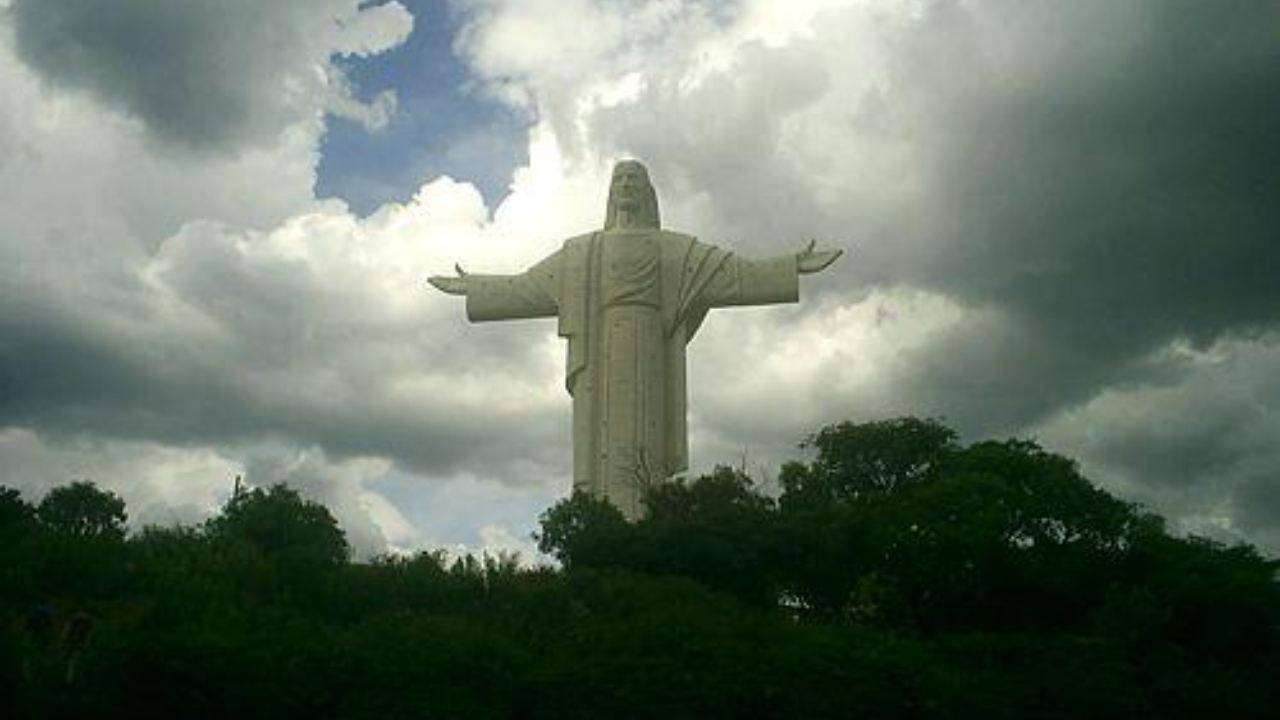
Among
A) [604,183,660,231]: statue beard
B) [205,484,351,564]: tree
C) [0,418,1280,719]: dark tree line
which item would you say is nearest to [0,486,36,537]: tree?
[0,418,1280,719]: dark tree line

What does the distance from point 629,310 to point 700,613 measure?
1250 centimetres

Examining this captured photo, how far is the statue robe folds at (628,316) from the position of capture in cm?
3195

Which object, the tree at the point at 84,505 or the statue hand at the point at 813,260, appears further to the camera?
the tree at the point at 84,505

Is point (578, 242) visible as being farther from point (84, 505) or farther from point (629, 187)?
point (84, 505)

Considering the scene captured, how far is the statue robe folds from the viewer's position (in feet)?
105

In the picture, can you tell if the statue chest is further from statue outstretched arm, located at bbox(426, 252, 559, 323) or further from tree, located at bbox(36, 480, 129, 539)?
tree, located at bbox(36, 480, 129, 539)

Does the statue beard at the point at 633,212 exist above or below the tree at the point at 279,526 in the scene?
above

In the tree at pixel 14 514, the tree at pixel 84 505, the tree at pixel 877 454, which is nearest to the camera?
the tree at pixel 14 514

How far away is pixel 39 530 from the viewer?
26766mm

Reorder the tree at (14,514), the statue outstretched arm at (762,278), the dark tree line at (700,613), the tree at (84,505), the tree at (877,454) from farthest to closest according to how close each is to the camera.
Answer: the tree at (84,505) → the tree at (877,454) → the statue outstretched arm at (762,278) → the tree at (14,514) → the dark tree line at (700,613)

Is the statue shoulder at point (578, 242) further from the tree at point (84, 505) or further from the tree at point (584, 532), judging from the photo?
the tree at point (84, 505)

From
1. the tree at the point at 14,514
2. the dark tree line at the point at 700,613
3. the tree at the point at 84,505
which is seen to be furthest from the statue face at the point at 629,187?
the tree at the point at 84,505

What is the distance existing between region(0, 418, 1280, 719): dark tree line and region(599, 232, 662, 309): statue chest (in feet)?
15.2

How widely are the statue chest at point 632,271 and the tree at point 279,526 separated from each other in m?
8.54
